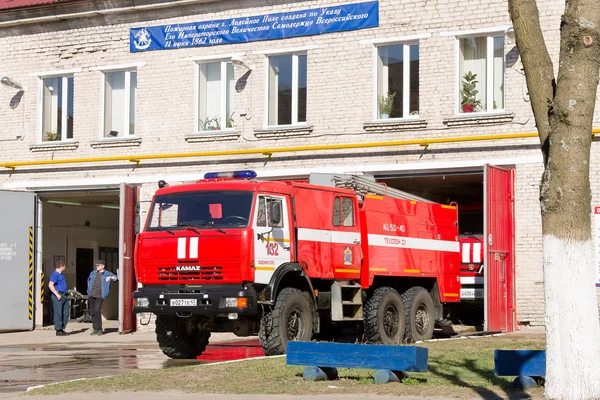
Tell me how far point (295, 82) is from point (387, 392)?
14630 millimetres

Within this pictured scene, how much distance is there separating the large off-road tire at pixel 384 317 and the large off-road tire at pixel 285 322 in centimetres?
182

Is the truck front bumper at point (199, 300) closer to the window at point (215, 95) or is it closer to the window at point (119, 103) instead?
the window at point (215, 95)

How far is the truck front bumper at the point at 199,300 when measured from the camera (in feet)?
53.1

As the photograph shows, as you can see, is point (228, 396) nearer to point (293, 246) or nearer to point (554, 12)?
point (293, 246)

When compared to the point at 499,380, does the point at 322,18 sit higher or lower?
higher

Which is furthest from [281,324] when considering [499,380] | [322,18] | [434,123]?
[322,18]

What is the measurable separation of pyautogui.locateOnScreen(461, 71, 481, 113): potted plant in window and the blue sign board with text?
237cm

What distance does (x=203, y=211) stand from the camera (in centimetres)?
1694

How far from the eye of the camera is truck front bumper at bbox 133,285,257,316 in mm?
16172

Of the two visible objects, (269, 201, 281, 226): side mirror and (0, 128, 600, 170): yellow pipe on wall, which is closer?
(269, 201, 281, 226): side mirror

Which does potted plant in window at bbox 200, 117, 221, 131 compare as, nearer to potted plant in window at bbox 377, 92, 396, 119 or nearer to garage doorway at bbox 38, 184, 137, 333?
garage doorway at bbox 38, 184, 137, 333

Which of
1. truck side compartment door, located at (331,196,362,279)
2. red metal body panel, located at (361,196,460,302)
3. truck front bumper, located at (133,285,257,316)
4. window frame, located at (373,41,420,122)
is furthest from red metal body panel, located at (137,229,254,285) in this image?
window frame, located at (373,41,420,122)

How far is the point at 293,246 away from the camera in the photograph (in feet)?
56.9

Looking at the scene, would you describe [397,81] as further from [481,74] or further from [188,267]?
[188,267]
